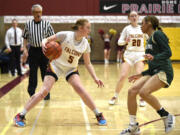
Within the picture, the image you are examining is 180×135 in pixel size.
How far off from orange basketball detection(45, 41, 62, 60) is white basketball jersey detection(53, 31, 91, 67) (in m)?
0.13

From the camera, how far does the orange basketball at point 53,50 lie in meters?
5.04

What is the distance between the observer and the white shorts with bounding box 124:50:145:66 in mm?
6906

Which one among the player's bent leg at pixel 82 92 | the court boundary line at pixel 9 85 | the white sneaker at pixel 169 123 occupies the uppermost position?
the player's bent leg at pixel 82 92

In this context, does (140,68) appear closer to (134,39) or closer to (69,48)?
(134,39)

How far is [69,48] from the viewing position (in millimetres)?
5207

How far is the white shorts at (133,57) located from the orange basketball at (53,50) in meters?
2.26

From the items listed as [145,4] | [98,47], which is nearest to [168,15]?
[145,4]

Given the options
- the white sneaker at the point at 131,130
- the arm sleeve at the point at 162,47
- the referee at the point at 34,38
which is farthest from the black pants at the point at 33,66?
the arm sleeve at the point at 162,47

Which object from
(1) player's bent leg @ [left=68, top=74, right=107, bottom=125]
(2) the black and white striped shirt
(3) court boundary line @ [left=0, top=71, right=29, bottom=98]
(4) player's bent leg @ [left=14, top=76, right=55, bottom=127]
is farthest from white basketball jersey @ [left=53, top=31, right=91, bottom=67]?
(3) court boundary line @ [left=0, top=71, right=29, bottom=98]

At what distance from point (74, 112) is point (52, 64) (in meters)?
1.29

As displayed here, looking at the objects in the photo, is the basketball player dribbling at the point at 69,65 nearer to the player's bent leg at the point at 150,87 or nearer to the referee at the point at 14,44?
the player's bent leg at the point at 150,87

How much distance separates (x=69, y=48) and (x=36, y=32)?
1.91 m

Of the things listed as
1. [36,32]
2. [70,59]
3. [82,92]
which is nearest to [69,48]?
[70,59]

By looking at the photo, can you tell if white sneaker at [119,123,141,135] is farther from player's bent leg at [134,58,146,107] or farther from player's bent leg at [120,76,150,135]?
player's bent leg at [134,58,146,107]
